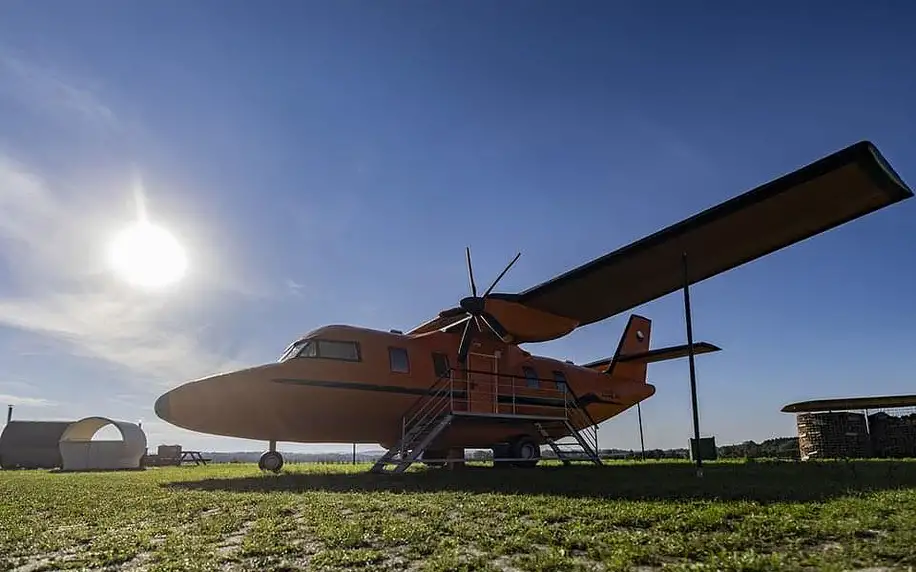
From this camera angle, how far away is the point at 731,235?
44.2 feet

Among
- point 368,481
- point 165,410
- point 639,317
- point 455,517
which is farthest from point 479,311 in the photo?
point 639,317

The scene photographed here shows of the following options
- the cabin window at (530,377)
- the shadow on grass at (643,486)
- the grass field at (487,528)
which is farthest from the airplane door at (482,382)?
the grass field at (487,528)

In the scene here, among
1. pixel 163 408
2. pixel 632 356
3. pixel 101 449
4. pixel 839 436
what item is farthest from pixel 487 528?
pixel 101 449

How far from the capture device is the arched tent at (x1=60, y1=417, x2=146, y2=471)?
98.9 feet

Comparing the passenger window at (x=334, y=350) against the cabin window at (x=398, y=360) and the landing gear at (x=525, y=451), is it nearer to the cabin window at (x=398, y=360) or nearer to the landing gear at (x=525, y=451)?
the cabin window at (x=398, y=360)

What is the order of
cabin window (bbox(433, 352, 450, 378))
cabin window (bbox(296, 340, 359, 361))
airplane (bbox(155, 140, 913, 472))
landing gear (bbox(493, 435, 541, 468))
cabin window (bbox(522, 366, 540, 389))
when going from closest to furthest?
airplane (bbox(155, 140, 913, 472)) < cabin window (bbox(296, 340, 359, 361)) < cabin window (bbox(433, 352, 450, 378)) < landing gear (bbox(493, 435, 541, 468)) < cabin window (bbox(522, 366, 540, 389))

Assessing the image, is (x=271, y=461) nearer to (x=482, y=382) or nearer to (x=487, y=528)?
(x=482, y=382)

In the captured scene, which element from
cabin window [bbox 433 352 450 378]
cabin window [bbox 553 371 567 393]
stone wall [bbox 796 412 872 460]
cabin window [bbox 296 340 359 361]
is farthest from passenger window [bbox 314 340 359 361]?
stone wall [bbox 796 412 872 460]

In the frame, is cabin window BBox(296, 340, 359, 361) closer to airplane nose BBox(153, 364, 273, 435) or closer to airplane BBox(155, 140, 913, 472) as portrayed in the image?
airplane BBox(155, 140, 913, 472)

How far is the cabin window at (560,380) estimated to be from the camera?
20.5 meters

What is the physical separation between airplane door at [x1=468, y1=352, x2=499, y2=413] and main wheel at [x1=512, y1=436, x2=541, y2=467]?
195cm

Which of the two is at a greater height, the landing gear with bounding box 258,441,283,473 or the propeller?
the propeller

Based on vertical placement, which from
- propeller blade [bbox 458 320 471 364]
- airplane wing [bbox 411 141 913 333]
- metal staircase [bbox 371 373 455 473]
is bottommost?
metal staircase [bbox 371 373 455 473]

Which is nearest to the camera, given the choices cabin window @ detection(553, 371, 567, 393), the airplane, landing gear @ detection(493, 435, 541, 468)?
the airplane
